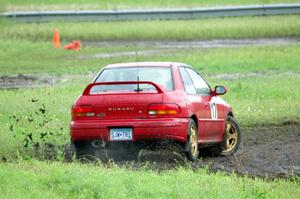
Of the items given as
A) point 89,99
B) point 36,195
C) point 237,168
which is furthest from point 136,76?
point 36,195

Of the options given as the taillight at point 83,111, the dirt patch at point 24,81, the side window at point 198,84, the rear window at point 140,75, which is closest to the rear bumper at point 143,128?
the taillight at point 83,111

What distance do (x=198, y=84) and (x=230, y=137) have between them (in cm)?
110

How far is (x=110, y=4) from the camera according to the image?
151 ft

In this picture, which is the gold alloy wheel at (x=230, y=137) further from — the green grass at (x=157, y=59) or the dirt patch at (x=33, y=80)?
the green grass at (x=157, y=59)

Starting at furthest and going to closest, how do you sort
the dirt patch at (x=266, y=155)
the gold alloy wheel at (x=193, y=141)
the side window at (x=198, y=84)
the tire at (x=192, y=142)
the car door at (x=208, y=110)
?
the side window at (x=198, y=84), the car door at (x=208, y=110), the gold alloy wheel at (x=193, y=141), the tire at (x=192, y=142), the dirt patch at (x=266, y=155)

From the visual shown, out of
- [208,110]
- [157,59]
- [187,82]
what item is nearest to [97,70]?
[157,59]

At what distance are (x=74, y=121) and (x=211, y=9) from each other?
2690 centimetres

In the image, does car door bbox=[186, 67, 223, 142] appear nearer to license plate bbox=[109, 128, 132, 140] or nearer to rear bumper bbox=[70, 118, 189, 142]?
rear bumper bbox=[70, 118, 189, 142]

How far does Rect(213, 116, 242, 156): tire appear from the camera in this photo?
17047 mm

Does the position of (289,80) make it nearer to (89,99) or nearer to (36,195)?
(89,99)

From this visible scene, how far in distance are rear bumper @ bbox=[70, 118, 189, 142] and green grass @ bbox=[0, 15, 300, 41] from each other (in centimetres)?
2408

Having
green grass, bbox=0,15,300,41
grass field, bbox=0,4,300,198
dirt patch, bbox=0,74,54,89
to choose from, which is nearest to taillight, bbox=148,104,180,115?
grass field, bbox=0,4,300,198

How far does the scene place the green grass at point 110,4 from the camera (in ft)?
147

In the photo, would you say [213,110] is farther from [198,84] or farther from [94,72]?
[94,72]
